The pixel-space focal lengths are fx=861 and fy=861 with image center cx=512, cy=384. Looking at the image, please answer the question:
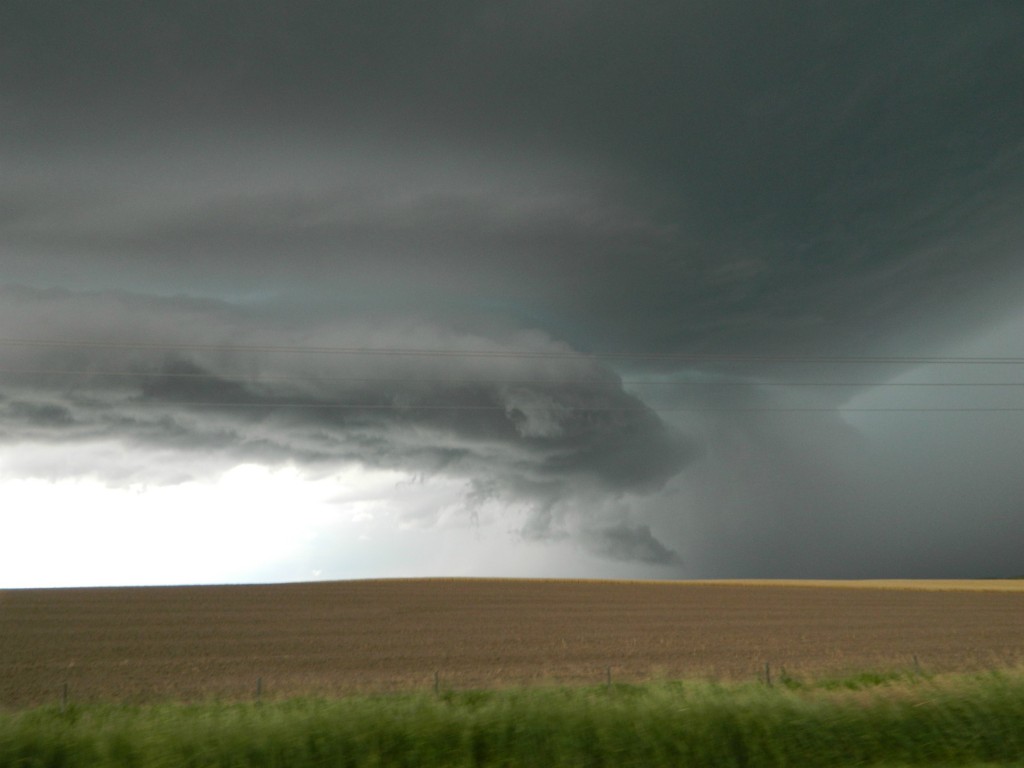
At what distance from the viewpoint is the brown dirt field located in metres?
30.5

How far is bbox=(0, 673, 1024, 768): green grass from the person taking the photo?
42.8ft

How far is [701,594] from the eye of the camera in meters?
74.6

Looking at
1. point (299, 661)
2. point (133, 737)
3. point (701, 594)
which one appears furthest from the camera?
point (701, 594)

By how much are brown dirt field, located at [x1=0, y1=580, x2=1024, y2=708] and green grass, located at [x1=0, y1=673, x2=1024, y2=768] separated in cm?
1123

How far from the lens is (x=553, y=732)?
14.1m

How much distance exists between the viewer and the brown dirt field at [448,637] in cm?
3047

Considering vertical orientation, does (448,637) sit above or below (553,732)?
above

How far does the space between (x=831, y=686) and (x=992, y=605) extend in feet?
180

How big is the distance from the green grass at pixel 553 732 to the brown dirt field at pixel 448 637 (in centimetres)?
1123

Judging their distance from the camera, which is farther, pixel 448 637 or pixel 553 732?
pixel 448 637

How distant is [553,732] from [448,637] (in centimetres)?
2987

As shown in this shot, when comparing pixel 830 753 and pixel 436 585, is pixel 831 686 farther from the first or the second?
pixel 436 585

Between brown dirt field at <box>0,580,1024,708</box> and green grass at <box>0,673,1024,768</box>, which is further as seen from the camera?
brown dirt field at <box>0,580,1024,708</box>

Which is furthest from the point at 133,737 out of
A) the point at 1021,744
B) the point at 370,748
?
the point at 1021,744
